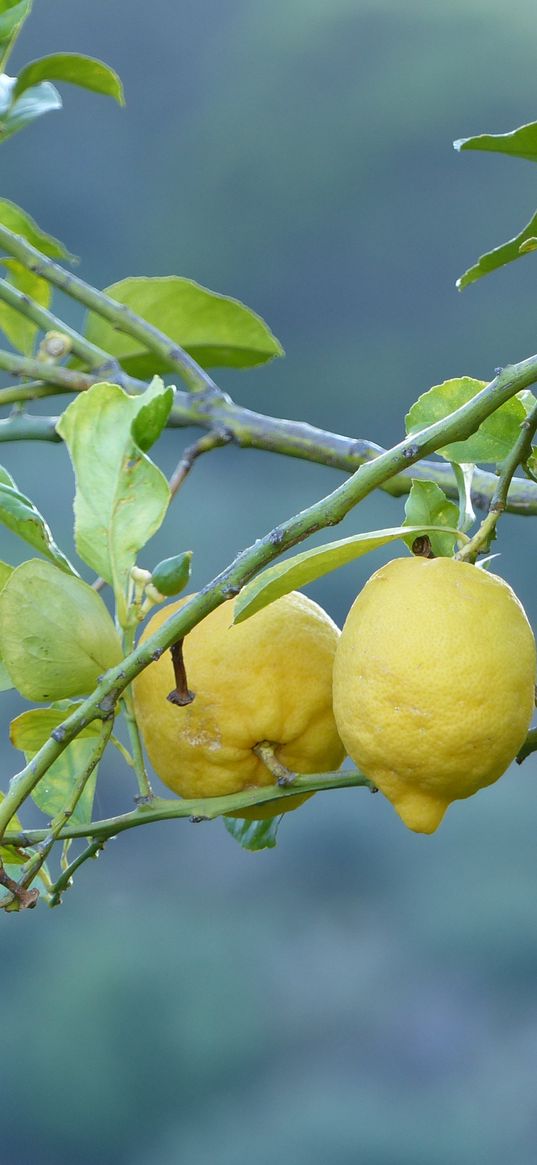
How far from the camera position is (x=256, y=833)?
0.43 m

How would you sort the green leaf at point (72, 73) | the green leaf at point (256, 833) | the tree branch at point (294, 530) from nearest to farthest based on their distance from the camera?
1. the tree branch at point (294, 530)
2. the green leaf at point (256, 833)
3. the green leaf at point (72, 73)

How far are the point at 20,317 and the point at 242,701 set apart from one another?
28cm

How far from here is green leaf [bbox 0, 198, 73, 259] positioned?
1.85 feet

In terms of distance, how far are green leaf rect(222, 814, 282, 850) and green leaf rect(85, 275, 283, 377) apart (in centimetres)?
20

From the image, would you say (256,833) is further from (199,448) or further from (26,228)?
(26,228)

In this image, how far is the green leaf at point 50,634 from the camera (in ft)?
1.02

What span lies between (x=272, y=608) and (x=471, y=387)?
8cm

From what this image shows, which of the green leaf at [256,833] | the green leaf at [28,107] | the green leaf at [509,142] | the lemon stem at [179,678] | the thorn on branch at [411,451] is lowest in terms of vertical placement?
the green leaf at [256,833]

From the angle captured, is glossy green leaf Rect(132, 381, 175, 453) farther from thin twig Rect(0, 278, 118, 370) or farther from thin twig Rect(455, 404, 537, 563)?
thin twig Rect(0, 278, 118, 370)

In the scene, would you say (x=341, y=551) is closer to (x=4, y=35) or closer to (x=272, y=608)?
(x=272, y=608)

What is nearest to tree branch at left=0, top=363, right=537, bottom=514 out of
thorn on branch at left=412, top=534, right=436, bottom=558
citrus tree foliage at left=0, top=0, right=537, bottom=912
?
citrus tree foliage at left=0, top=0, right=537, bottom=912

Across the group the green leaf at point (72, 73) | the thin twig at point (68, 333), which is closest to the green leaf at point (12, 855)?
the thin twig at point (68, 333)

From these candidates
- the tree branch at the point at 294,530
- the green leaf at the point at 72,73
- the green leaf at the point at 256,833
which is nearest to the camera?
the tree branch at the point at 294,530

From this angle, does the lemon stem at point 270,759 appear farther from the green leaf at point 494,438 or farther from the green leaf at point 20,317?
the green leaf at point 20,317
